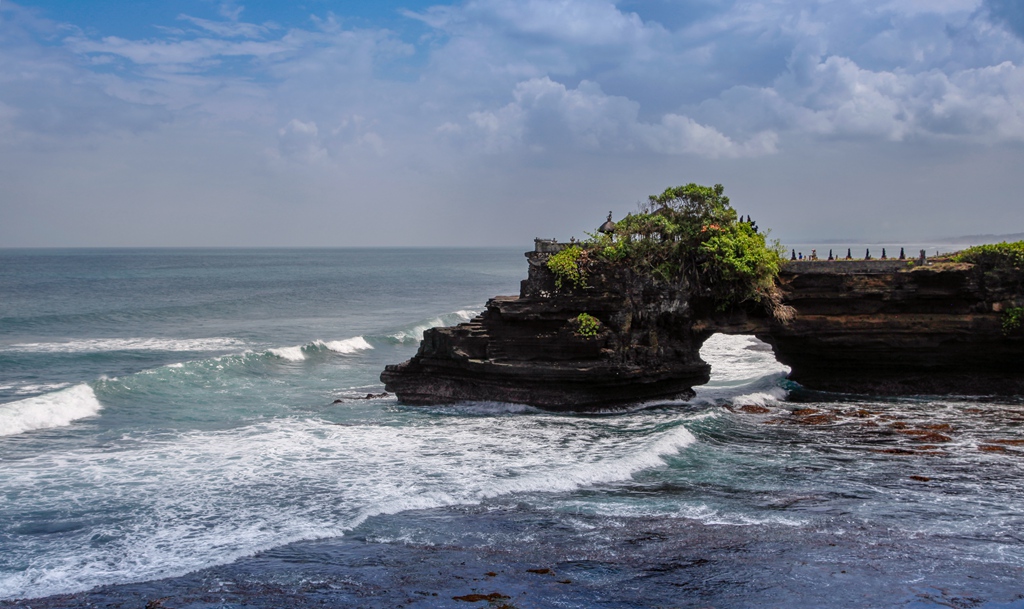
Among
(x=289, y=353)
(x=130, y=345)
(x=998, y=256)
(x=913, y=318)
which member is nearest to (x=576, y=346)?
(x=913, y=318)

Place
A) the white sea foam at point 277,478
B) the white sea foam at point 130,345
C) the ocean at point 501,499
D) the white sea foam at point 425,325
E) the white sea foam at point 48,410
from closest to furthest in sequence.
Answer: the ocean at point 501,499 → the white sea foam at point 277,478 → the white sea foam at point 48,410 → the white sea foam at point 130,345 → the white sea foam at point 425,325

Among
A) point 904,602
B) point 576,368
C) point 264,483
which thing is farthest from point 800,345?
point 264,483

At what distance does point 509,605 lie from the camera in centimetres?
1045

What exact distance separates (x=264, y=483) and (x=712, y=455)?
1005 cm

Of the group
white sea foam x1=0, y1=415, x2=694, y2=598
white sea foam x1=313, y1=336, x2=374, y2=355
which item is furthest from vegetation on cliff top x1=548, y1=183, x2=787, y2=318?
white sea foam x1=313, y1=336, x2=374, y2=355

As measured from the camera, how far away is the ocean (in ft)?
36.7

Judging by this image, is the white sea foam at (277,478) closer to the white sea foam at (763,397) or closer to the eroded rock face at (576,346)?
the eroded rock face at (576,346)

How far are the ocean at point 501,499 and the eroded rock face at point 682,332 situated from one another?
3.22 ft

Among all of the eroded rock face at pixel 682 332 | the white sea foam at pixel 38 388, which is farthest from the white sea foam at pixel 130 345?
the eroded rock face at pixel 682 332

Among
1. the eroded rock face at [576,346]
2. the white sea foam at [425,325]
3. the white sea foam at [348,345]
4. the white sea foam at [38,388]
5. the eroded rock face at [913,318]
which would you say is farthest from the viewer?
the white sea foam at [425,325]

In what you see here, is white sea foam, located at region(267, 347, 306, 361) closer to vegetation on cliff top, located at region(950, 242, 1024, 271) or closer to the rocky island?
the rocky island

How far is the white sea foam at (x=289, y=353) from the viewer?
35.6 metres

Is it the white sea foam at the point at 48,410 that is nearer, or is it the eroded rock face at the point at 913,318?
the white sea foam at the point at 48,410

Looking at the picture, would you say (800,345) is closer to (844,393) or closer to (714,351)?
(844,393)
